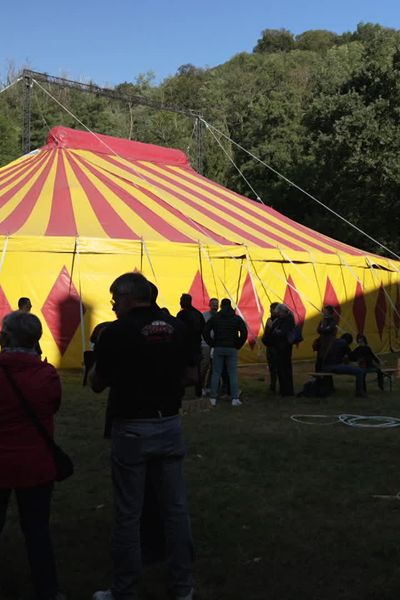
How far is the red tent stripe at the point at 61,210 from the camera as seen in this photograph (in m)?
12.0

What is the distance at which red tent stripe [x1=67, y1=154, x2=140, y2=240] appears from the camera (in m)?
12.3

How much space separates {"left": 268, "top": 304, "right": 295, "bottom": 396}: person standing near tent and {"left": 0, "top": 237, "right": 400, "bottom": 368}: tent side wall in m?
2.90

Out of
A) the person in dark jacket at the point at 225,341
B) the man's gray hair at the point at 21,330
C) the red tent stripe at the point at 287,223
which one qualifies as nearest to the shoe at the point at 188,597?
the man's gray hair at the point at 21,330

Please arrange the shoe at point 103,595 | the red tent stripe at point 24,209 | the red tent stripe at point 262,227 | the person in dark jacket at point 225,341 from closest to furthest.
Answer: the shoe at point 103,595
the person in dark jacket at point 225,341
the red tent stripe at point 24,209
the red tent stripe at point 262,227

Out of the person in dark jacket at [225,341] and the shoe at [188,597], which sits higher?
the person in dark jacket at [225,341]

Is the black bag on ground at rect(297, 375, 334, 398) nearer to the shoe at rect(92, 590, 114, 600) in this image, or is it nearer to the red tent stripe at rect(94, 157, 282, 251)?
the red tent stripe at rect(94, 157, 282, 251)

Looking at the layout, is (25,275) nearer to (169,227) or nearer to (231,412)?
(169,227)

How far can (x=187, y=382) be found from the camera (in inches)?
135

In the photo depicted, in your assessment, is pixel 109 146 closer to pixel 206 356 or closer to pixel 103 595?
pixel 206 356

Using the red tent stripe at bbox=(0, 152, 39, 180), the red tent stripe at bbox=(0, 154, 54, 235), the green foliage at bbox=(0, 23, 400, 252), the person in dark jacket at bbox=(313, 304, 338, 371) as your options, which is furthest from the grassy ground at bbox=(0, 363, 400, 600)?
the green foliage at bbox=(0, 23, 400, 252)

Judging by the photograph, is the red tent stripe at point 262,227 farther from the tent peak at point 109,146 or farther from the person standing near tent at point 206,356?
the person standing near tent at point 206,356

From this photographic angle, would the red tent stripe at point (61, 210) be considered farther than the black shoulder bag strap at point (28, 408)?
Yes

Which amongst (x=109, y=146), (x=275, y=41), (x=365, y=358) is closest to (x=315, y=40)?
(x=275, y=41)

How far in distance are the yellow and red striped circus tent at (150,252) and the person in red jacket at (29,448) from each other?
8.47 meters
